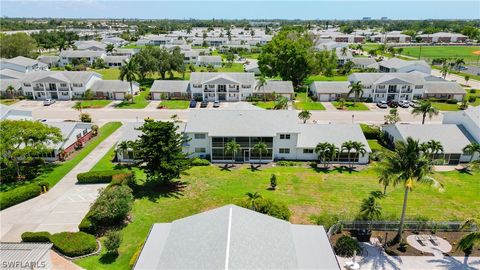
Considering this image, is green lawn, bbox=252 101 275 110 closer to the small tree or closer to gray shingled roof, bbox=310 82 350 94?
gray shingled roof, bbox=310 82 350 94

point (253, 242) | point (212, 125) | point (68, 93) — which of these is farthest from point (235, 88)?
point (253, 242)

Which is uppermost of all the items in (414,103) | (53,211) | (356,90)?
(356,90)

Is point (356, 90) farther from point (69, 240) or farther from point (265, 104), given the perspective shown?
point (69, 240)

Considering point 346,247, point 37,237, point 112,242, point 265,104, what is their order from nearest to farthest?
point 112,242 → point 346,247 → point 37,237 → point 265,104

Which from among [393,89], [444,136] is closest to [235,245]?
[444,136]

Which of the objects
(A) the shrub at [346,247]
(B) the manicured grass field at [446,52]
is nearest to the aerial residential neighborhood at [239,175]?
(A) the shrub at [346,247]

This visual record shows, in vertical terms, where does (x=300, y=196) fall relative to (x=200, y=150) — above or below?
below

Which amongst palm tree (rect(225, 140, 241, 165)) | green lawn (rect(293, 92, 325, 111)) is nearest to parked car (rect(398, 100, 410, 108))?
green lawn (rect(293, 92, 325, 111))
